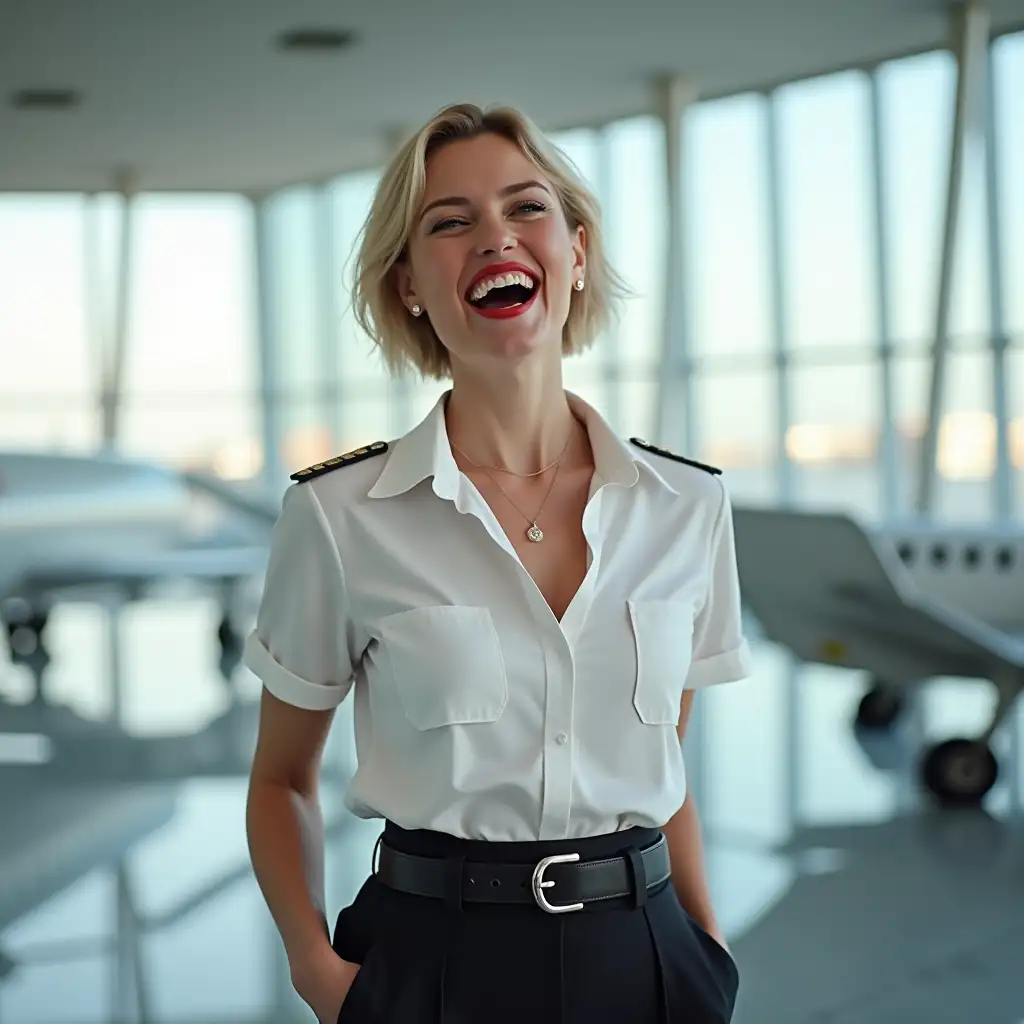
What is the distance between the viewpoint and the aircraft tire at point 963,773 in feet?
16.4

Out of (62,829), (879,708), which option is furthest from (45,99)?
(879,708)

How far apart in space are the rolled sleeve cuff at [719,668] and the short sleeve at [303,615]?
413 millimetres

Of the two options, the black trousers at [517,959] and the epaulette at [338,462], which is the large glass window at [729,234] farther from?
the black trousers at [517,959]

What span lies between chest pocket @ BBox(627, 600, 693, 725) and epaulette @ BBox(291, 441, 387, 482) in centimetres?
33

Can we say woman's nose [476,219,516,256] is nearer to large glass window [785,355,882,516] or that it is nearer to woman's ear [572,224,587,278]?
woman's ear [572,224,587,278]

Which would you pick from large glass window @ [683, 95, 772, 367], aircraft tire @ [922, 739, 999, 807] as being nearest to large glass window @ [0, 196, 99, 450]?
large glass window @ [683, 95, 772, 367]

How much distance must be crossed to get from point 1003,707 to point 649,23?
6.45m

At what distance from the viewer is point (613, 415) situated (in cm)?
1273

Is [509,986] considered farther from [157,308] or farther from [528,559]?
[157,308]

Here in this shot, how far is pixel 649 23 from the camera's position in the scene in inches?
387

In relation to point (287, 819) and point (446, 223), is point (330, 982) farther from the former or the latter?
point (446, 223)

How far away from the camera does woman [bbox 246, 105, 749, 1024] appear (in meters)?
1.32

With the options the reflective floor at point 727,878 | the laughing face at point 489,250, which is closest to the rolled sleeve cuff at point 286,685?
the laughing face at point 489,250

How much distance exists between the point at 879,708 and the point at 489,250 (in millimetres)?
5421
